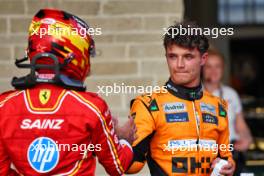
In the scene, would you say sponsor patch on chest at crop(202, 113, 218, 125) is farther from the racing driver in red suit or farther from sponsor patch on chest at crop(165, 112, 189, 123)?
the racing driver in red suit

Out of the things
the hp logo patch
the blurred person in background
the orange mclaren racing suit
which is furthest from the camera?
the blurred person in background

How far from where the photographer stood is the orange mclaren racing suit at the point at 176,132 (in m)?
3.32

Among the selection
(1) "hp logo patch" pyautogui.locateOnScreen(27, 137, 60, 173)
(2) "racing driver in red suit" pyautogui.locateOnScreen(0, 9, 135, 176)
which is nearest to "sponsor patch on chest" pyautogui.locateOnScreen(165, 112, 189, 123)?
(2) "racing driver in red suit" pyautogui.locateOnScreen(0, 9, 135, 176)

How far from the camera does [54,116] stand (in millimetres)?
2713

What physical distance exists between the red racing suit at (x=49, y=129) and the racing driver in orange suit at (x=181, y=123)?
1.86 feet

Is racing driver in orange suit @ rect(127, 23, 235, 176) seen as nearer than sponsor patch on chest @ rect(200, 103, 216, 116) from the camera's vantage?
Yes

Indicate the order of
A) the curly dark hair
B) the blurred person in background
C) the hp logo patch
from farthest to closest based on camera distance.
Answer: the blurred person in background
the curly dark hair
the hp logo patch

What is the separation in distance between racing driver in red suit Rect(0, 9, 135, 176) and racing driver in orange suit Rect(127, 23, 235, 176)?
554 mm

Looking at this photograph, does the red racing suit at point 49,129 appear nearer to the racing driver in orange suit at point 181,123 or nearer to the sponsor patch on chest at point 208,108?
the racing driver in orange suit at point 181,123

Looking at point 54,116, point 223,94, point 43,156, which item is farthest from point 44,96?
point 223,94

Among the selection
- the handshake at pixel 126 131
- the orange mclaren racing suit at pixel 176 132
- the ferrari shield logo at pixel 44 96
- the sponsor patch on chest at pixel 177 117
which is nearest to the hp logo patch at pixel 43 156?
the ferrari shield logo at pixel 44 96

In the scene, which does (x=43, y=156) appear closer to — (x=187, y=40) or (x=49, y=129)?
(x=49, y=129)

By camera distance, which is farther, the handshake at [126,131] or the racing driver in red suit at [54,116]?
the handshake at [126,131]

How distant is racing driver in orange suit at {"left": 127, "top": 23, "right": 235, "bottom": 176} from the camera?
332 centimetres
